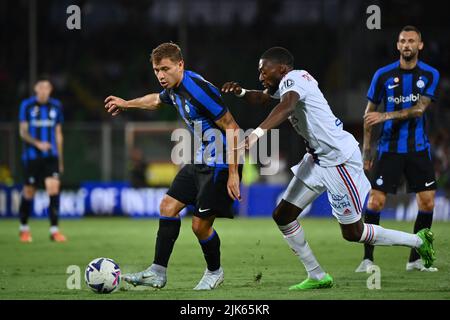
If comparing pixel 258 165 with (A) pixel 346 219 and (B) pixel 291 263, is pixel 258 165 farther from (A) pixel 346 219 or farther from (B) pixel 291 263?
(A) pixel 346 219

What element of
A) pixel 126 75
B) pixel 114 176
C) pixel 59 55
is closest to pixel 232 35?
pixel 126 75

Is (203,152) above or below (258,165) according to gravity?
above

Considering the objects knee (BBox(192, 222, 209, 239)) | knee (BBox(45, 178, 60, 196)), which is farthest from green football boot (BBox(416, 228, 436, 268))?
knee (BBox(45, 178, 60, 196))

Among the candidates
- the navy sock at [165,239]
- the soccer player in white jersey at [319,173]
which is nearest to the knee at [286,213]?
the soccer player in white jersey at [319,173]

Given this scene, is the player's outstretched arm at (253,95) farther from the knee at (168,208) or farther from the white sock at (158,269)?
the white sock at (158,269)

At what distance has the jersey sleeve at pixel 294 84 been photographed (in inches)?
267

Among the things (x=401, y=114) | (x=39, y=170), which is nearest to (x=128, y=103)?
(x=401, y=114)

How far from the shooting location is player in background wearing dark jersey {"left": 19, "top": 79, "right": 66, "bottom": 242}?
42.4 feet

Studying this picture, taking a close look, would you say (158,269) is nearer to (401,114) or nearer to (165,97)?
(165,97)

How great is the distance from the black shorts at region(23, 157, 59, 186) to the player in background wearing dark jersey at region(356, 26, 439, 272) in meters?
5.74

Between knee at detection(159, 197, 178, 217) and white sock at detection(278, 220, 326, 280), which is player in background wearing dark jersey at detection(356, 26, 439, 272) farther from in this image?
knee at detection(159, 197, 178, 217)

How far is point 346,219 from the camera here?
7.12 meters
